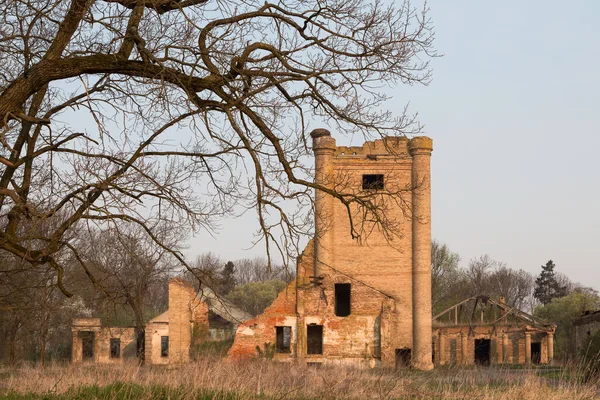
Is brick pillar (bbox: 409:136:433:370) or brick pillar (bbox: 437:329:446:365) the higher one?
brick pillar (bbox: 409:136:433:370)

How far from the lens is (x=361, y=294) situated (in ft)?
111

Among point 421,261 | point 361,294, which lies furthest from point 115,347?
point 421,261

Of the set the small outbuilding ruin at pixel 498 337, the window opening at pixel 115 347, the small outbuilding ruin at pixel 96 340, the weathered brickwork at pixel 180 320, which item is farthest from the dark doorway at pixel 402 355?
the window opening at pixel 115 347

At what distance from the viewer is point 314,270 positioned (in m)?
34.2

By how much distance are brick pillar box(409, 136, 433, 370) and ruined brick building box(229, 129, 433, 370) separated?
4cm

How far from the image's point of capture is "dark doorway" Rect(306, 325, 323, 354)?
3538cm

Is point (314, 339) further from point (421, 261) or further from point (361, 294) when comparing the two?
point (421, 261)

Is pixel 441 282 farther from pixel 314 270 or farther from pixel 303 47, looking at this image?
pixel 303 47

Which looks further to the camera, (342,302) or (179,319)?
(342,302)

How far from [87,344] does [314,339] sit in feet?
46.9

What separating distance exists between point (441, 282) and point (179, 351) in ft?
90.4

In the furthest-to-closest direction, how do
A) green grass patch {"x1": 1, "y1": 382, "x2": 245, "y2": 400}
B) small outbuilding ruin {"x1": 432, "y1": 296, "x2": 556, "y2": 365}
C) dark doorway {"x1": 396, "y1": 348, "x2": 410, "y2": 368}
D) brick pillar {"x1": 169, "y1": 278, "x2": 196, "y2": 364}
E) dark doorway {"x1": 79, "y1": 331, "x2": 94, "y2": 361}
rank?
1. dark doorway {"x1": 79, "y1": 331, "x2": 94, "y2": 361}
2. small outbuilding ruin {"x1": 432, "y1": 296, "x2": 556, "y2": 365}
3. brick pillar {"x1": 169, "y1": 278, "x2": 196, "y2": 364}
4. dark doorway {"x1": 396, "y1": 348, "x2": 410, "y2": 368}
5. green grass patch {"x1": 1, "y1": 382, "x2": 245, "y2": 400}

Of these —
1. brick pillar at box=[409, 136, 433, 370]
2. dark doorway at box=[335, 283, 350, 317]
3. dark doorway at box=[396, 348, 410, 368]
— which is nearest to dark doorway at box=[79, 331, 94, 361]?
dark doorway at box=[335, 283, 350, 317]

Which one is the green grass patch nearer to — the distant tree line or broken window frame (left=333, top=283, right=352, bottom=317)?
the distant tree line
